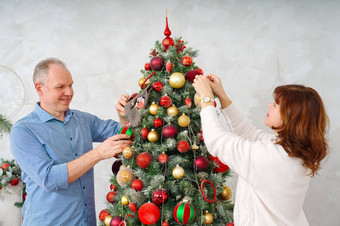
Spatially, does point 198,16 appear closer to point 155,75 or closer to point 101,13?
point 101,13

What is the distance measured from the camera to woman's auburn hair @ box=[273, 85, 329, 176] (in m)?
1.13

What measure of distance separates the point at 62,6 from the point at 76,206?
97.5 inches

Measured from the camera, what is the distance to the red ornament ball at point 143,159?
1299mm

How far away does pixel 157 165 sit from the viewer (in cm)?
131

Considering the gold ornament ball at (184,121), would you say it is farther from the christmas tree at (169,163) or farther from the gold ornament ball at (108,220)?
the gold ornament ball at (108,220)

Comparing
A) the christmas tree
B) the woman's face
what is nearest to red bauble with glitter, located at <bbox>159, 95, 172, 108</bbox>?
the christmas tree

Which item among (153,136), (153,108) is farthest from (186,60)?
(153,136)

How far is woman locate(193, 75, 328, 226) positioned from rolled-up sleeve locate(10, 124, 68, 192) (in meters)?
0.81

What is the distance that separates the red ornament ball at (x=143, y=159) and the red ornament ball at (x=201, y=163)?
220mm

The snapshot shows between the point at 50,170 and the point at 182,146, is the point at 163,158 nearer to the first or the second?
the point at 182,146

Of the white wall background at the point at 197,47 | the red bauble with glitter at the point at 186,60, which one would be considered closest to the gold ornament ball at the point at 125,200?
the red bauble with glitter at the point at 186,60

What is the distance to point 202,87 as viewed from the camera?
1.28 meters

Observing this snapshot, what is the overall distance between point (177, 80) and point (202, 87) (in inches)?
5.7

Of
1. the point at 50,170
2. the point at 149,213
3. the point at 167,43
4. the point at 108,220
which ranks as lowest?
the point at 108,220
